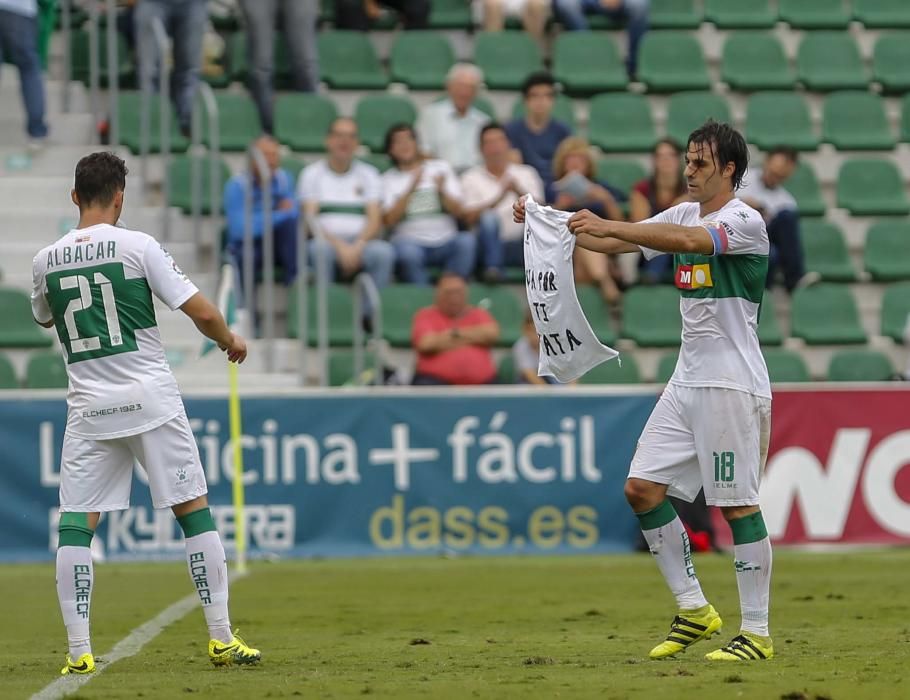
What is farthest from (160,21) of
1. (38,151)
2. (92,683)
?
(92,683)

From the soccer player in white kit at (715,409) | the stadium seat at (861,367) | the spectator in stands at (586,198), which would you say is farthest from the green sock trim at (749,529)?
the stadium seat at (861,367)

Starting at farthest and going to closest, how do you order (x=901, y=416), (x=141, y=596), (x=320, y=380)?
(x=320, y=380), (x=901, y=416), (x=141, y=596)

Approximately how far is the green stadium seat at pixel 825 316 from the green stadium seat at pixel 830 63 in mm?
3177

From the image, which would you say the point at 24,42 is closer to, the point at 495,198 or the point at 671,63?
the point at 495,198

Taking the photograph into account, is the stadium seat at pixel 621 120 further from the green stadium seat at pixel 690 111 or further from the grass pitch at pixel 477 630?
the grass pitch at pixel 477 630

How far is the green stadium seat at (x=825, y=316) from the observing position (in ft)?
54.2

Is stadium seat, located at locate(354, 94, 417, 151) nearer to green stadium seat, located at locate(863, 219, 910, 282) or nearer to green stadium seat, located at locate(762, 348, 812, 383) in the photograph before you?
green stadium seat, located at locate(762, 348, 812, 383)

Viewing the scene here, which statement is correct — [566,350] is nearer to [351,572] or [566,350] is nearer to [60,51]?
[351,572]

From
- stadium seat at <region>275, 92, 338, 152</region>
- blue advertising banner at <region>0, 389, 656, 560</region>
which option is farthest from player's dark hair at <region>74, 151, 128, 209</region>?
stadium seat at <region>275, 92, 338, 152</region>

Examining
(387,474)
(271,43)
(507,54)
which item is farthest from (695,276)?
(507,54)

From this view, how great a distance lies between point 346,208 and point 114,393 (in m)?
8.69

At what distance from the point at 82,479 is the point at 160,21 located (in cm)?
987

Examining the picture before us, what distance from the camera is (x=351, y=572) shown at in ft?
42.0

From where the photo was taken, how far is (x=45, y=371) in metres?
14.6
